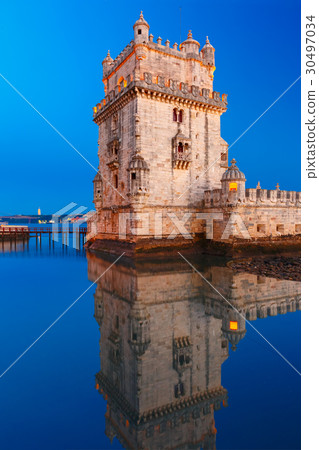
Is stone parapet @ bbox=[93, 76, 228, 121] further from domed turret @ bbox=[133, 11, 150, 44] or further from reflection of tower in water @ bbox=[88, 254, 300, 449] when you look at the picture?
reflection of tower in water @ bbox=[88, 254, 300, 449]

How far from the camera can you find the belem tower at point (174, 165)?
20.0 metres

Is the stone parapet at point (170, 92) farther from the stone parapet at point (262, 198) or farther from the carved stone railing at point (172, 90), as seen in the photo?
the stone parapet at point (262, 198)

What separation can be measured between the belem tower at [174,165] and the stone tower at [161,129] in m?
0.07

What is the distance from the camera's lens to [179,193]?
21734 millimetres

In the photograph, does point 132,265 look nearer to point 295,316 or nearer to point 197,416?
point 295,316

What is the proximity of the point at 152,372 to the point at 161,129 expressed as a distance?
1823cm

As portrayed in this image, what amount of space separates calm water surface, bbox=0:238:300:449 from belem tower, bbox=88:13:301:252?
9.98 m

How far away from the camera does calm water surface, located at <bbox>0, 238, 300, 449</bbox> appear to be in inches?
163

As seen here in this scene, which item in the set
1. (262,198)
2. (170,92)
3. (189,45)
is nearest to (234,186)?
(262,198)

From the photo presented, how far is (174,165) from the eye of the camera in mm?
21438

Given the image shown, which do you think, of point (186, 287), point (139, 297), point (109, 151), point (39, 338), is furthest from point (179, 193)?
point (39, 338)

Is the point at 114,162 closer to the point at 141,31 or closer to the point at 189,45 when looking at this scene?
the point at 141,31

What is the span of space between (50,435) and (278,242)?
21194 millimetres

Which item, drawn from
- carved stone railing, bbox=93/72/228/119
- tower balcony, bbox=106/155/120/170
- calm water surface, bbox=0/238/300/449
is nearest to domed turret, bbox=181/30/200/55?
carved stone railing, bbox=93/72/228/119
